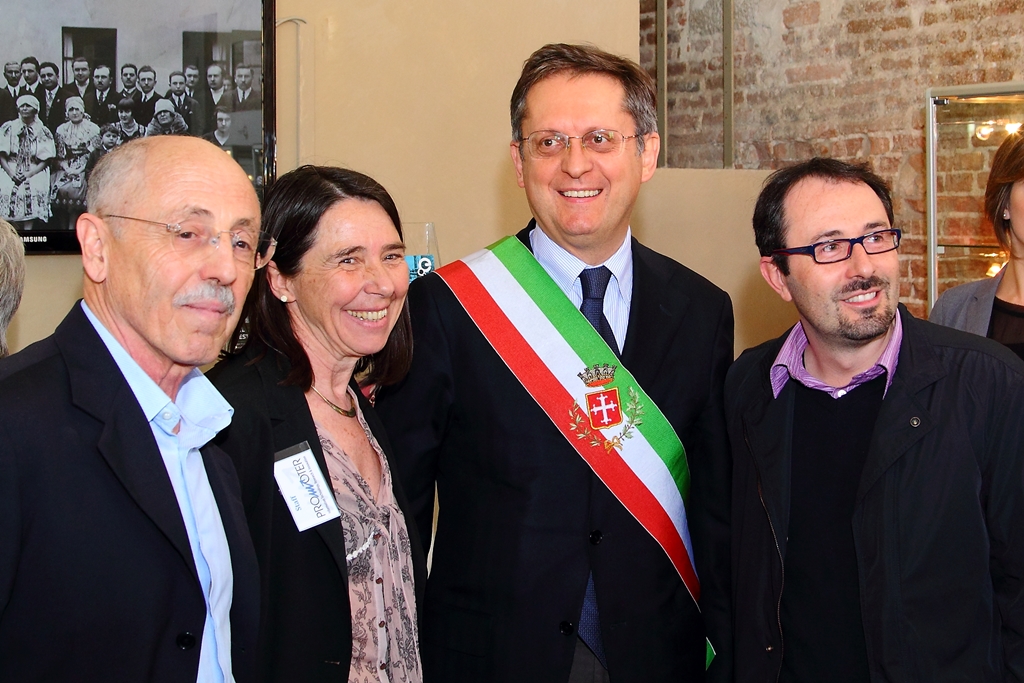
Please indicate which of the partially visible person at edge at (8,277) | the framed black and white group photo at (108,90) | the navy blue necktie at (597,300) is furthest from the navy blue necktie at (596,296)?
the framed black and white group photo at (108,90)

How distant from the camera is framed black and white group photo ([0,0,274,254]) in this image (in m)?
2.55

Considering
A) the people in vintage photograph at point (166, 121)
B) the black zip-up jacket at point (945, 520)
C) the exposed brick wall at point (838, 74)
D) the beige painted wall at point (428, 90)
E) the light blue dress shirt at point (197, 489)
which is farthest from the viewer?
the exposed brick wall at point (838, 74)

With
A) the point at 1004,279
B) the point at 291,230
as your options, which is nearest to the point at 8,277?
the point at 291,230

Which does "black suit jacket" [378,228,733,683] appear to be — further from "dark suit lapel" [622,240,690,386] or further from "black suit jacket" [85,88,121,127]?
"black suit jacket" [85,88,121,127]

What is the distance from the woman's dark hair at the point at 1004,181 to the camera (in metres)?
2.28

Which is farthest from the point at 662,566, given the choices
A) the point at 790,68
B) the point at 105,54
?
the point at 790,68

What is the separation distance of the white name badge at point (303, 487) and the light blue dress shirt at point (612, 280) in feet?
2.34

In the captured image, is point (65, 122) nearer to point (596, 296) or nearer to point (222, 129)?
point (222, 129)

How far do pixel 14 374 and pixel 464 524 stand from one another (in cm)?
94

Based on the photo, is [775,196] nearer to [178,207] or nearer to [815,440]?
[815,440]

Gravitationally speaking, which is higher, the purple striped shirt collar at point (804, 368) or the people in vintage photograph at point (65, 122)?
the people in vintage photograph at point (65, 122)

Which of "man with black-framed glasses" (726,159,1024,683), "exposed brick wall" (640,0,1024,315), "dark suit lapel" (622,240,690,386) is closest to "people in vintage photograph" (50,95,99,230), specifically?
"dark suit lapel" (622,240,690,386)

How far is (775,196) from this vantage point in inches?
77.7

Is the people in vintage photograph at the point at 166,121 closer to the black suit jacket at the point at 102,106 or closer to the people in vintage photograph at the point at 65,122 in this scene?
the people in vintage photograph at the point at 65,122
